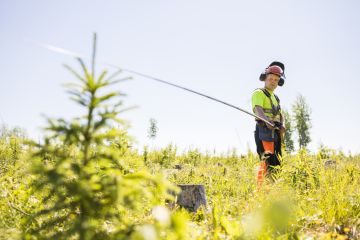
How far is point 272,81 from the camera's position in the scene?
6.22 m

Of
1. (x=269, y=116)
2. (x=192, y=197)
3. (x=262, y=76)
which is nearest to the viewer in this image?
(x=192, y=197)

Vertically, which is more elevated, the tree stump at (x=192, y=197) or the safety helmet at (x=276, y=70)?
the safety helmet at (x=276, y=70)

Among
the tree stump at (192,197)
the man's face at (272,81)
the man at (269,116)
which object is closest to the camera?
the tree stump at (192,197)

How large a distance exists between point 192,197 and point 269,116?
108 inches

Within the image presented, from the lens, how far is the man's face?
6.20 meters

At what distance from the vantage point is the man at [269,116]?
18.6 feet

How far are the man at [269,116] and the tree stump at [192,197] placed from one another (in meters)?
1.82

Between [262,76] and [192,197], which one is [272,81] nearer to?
[262,76]

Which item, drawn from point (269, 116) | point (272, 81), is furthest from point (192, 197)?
point (272, 81)

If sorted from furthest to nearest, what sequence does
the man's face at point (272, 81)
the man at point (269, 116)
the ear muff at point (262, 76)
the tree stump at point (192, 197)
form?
the ear muff at point (262, 76) → the man's face at point (272, 81) → the man at point (269, 116) → the tree stump at point (192, 197)

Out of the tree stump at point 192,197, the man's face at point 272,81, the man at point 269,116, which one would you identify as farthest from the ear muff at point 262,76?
the tree stump at point 192,197

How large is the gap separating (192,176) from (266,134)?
1757 mm

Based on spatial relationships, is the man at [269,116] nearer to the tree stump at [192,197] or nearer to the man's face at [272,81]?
the man's face at [272,81]

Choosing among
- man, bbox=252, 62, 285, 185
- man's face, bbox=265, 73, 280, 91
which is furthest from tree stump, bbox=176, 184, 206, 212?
man's face, bbox=265, 73, 280, 91
